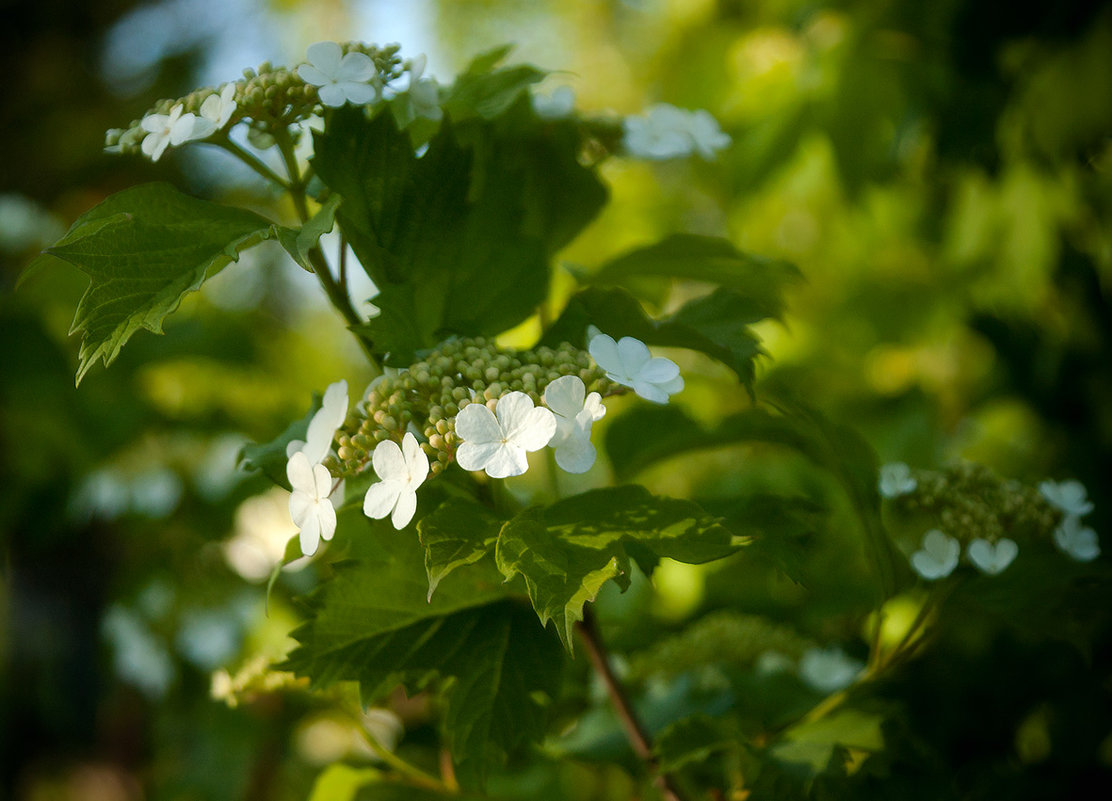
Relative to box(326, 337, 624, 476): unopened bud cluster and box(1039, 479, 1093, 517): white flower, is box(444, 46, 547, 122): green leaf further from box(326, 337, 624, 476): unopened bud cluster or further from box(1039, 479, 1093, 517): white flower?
box(1039, 479, 1093, 517): white flower

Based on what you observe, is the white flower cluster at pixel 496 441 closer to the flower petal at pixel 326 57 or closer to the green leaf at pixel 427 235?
the green leaf at pixel 427 235

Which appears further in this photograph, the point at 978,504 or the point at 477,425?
the point at 978,504

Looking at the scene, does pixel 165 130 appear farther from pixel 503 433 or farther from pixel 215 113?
pixel 503 433

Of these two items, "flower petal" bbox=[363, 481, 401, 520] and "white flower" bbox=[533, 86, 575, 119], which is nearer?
"flower petal" bbox=[363, 481, 401, 520]

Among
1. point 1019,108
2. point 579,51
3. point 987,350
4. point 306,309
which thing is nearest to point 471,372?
point 1019,108

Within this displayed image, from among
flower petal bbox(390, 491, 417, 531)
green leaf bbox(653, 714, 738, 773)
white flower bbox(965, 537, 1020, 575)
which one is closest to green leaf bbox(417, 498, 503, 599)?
flower petal bbox(390, 491, 417, 531)

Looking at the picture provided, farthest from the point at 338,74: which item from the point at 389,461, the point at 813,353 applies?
the point at 813,353
